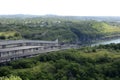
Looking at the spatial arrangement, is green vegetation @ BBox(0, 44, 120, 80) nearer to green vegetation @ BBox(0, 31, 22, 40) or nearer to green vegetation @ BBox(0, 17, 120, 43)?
green vegetation @ BBox(0, 31, 22, 40)

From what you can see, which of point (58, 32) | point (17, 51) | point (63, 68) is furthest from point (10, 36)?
point (63, 68)

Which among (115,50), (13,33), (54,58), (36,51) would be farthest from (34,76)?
(13,33)

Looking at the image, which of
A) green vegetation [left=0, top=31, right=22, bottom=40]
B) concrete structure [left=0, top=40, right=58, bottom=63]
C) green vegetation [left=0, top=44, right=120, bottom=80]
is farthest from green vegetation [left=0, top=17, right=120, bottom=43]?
green vegetation [left=0, top=44, right=120, bottom=80]

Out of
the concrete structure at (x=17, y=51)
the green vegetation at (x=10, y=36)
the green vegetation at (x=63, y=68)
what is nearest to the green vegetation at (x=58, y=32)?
the green vegetation at (x=10, y=36)

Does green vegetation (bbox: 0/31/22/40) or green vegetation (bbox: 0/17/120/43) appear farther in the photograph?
green vegetation (bbox: 0/17/120/43)

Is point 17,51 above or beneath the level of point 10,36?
above

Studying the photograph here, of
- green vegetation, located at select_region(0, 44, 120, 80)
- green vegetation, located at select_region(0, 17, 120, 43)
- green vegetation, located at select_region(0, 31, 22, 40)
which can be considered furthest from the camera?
green vegetation, located at select_region(0, 17, 120, 43)

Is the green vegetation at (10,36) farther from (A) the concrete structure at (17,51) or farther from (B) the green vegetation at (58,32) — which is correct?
(A) the concrete structure at (17,51)

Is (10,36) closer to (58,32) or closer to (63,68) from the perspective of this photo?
(58,32)
